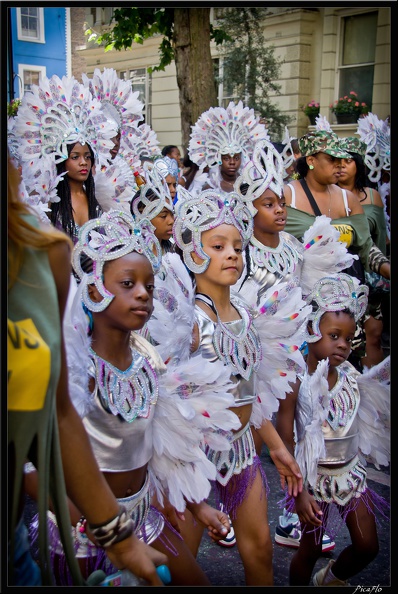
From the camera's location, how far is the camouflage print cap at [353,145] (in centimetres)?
560

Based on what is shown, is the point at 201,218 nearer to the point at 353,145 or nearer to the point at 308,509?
the point at 308,509

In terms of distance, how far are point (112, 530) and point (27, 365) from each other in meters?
0.51

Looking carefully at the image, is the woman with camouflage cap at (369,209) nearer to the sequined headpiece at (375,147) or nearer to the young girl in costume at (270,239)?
the sequined headpiece at (375,147)

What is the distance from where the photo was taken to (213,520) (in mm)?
2609

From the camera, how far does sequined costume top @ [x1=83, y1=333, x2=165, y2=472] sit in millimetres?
2500

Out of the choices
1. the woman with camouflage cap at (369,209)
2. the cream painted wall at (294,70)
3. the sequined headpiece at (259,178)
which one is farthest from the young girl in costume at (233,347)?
the cream painted wall at (294,70)

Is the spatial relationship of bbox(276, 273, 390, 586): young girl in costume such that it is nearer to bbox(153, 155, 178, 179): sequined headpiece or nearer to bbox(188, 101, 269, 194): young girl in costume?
bbox(153, 155, 178, 179): sequined headpiece

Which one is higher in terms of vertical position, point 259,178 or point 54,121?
point 54,121

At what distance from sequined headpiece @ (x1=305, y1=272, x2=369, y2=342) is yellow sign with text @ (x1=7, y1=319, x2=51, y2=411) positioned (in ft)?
6.81

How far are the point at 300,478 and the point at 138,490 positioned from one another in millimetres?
799

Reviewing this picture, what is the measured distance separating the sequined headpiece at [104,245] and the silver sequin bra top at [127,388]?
0.72 ft

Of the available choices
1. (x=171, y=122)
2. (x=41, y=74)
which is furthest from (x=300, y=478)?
(x=171, y=122)

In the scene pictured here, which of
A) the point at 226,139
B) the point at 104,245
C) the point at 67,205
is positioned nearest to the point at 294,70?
the point at 226,139

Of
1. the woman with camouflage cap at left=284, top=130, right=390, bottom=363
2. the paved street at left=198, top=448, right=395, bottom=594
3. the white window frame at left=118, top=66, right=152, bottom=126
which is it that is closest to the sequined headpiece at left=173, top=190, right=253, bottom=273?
the paved street at left=198, top=448, right=395, bottom=594
